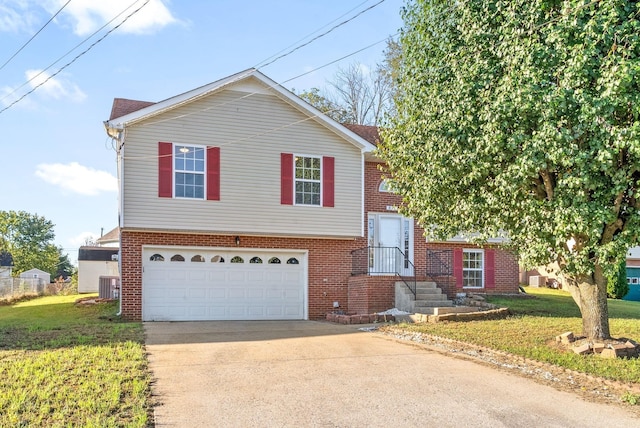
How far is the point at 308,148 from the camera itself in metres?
16.0

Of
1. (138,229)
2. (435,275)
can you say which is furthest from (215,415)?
(435,275)

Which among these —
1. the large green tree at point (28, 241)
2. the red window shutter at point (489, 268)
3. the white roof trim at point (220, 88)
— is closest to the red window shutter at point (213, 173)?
the white roof trim at point (220, 88)

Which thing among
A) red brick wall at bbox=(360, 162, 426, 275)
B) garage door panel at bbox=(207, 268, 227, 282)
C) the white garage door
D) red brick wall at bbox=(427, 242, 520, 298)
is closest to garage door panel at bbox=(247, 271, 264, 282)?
the white garage door

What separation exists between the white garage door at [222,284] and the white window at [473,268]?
665 centimetres

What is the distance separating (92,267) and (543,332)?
2920cm

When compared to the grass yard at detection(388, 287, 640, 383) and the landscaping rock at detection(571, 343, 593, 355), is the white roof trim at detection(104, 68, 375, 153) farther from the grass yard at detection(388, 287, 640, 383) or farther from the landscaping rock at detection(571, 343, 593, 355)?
the landscaping rock at detection(571, 343, 593, 355)

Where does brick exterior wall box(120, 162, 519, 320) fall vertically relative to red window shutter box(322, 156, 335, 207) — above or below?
below

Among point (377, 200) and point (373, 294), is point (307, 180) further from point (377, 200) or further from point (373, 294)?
point (373, 294)

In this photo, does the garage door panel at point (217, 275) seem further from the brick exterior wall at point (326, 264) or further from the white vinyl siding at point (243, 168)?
the white vinyl siding at point (243, 168)

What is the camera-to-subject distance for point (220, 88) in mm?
15047

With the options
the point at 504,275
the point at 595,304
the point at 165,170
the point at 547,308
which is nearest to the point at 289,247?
the point at 165,170

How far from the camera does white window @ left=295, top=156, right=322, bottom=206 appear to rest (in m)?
15.9

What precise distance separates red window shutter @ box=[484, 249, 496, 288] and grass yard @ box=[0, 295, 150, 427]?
1303 cm

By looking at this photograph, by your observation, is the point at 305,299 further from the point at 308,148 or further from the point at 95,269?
the point at 95,269
